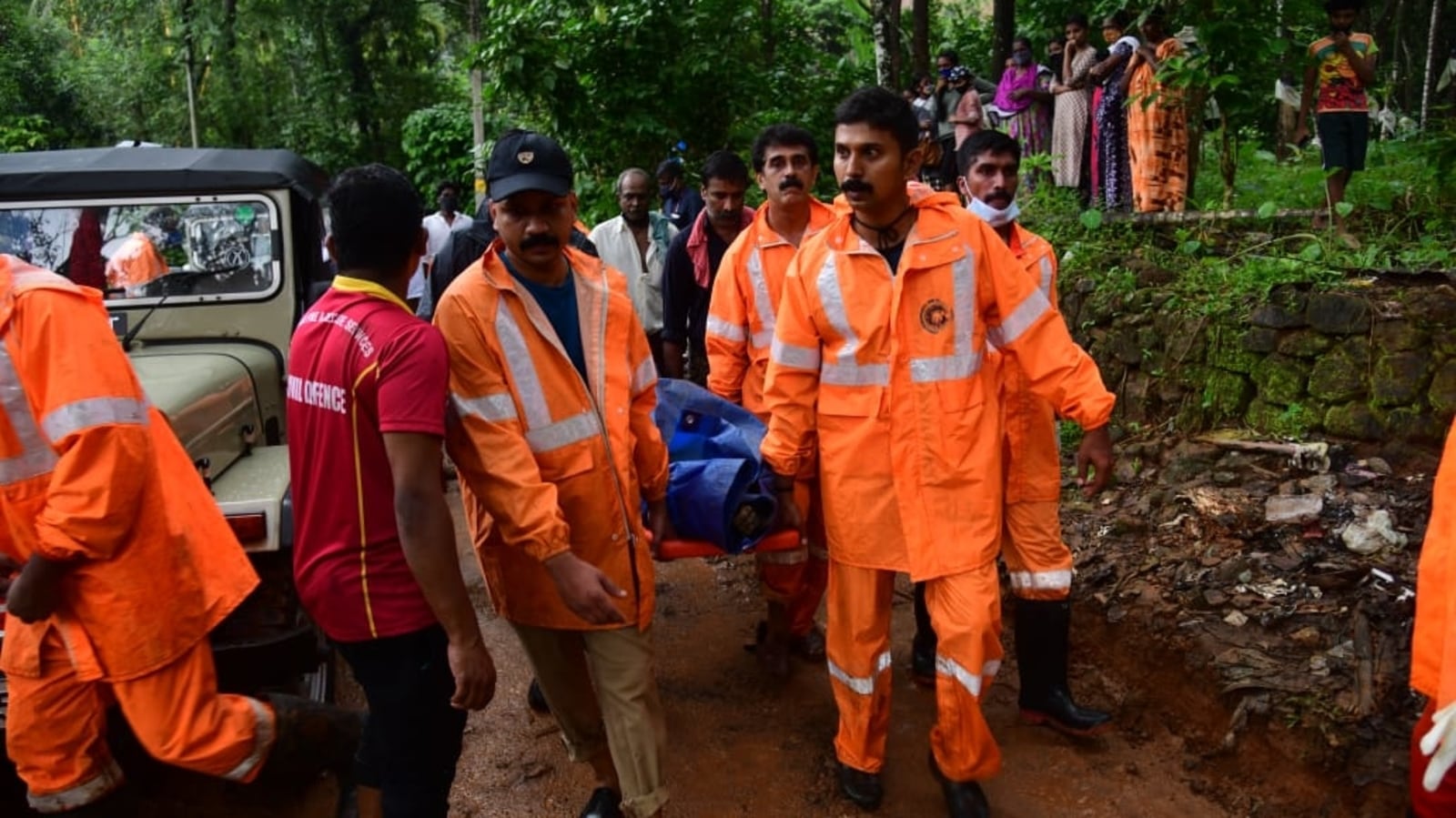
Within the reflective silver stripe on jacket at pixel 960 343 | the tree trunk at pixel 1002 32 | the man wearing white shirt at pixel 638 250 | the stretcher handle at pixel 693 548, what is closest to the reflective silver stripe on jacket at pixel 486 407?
the stretcher handle at pixel 693 548

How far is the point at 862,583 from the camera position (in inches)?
123

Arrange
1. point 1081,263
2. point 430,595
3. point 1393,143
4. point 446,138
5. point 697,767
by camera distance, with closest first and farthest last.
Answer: point 430,595 → point 697,767 → point 1081,263 → point 1393,143 → point 446,138

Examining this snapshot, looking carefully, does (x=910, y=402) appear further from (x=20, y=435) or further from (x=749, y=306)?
(x=20, y=435)

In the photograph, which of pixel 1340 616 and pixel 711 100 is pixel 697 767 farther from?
pixel 711 100

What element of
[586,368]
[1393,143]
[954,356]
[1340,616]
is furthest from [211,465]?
[1393,143]

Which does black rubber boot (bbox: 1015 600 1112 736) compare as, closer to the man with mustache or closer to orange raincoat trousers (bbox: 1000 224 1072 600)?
orange raincoat trousers (bbox: 1000 224 1072 600)

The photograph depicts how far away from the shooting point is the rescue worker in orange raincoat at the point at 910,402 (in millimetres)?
2984

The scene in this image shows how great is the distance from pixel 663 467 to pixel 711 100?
6.89 m

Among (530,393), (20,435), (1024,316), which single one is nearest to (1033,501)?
(1024,316)

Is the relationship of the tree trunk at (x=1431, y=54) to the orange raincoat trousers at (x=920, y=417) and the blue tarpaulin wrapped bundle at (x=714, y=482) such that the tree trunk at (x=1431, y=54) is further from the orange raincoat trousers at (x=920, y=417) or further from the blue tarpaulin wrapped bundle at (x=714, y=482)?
the blue tarpaulin wrapped bundle at (x=714, y=482)

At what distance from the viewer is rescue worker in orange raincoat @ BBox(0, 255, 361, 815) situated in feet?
7.72

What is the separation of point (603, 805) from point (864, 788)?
804mm

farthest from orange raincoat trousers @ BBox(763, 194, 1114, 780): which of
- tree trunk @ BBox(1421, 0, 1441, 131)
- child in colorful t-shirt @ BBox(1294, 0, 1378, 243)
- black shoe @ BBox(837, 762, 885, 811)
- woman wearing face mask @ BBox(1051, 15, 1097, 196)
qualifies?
tree trunk @ BBox(1421, 0, 1441, 131)

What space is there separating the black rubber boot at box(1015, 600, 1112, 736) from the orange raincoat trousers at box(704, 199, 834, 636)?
2.83 feet
